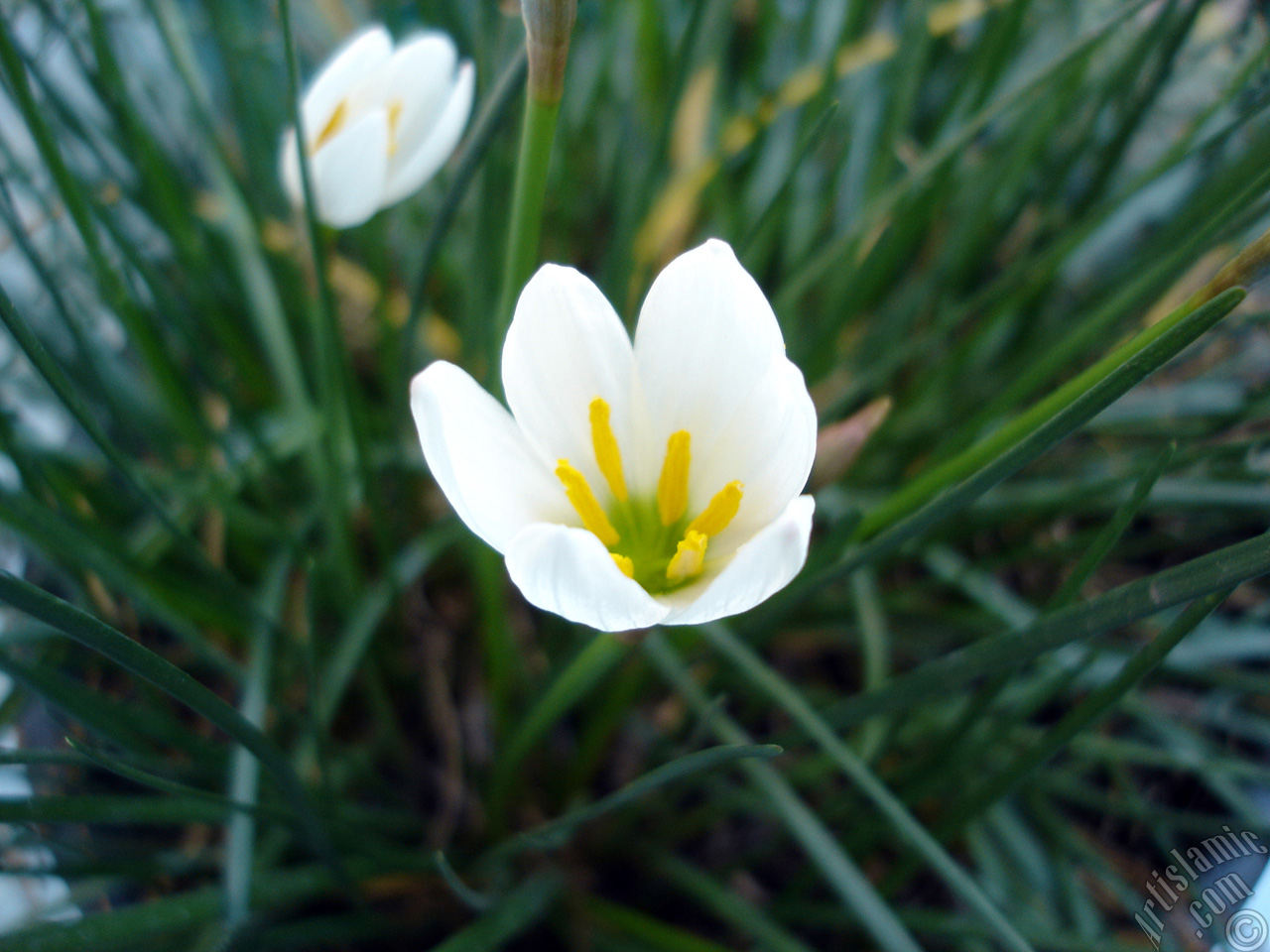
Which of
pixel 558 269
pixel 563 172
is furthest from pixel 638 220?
pixel 558 269

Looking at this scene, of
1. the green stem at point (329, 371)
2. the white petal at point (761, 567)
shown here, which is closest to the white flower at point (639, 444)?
the white petal at point (761, 567)

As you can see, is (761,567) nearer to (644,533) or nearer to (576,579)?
(576,579)

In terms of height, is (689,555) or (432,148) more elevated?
(432,148)

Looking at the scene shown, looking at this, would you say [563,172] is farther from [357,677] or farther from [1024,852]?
[1024,852]

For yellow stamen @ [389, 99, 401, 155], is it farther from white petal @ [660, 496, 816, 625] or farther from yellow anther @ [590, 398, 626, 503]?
white petal @ [660, 496, 816, 625]

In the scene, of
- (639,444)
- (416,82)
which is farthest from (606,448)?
(416,82)

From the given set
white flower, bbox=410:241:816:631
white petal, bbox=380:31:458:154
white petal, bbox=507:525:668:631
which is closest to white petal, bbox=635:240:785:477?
white flower, bbox=410:241:816:631
